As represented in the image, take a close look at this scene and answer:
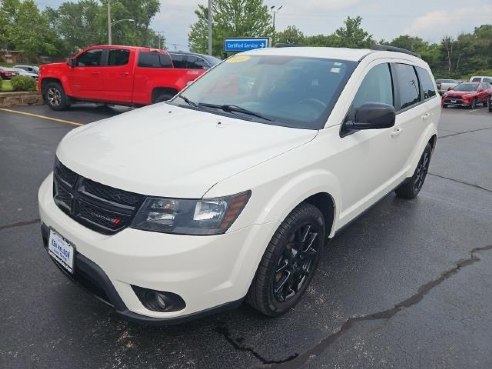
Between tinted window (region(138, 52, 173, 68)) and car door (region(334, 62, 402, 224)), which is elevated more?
tinted window (region(138, 52, 173, 68))

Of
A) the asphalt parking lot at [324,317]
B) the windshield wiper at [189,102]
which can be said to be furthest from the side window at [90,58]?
the windshield wiper at [189,102]

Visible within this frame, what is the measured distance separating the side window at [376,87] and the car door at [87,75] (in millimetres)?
8375

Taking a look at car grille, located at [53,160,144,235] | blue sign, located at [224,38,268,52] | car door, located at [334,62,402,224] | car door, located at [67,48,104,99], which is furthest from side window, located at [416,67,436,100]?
blue sign, located at [224,38,268,52]

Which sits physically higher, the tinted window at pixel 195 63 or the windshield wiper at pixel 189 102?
the tinted window at pixel 195 63

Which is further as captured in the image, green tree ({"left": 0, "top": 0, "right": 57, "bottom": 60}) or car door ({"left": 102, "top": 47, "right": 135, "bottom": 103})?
green tree ({"left": 0, "top": 0, "right": 57, "bottom": 60})

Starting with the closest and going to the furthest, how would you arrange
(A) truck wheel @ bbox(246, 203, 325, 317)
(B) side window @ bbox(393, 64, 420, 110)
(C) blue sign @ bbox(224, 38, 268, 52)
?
(A) truck wheel @ bbox(246, 203, 325, 317) < (B) side window @ bbox(393, 64, 420, 110) < (C) blue sign @ bbox(224, 38, 268, 52)

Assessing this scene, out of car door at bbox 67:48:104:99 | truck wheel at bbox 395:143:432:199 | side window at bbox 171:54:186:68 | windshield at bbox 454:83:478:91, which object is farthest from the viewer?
windshield at bbox 454:83:478:91

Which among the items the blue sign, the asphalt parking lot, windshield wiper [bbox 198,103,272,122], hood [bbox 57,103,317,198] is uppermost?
the blue sign

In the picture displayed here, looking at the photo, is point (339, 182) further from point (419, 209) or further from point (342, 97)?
point (419, 209)

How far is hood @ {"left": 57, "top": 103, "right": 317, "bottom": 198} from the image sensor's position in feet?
6.72

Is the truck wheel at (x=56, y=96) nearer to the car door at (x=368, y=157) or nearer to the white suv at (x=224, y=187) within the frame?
the white suv at (x=224, y=187)

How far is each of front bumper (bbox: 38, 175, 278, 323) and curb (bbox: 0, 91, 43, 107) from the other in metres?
10.8

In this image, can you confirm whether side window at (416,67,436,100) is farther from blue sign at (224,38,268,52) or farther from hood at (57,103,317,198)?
blue sign at (224,38,268,52)

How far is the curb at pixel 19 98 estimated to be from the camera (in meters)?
11.1
